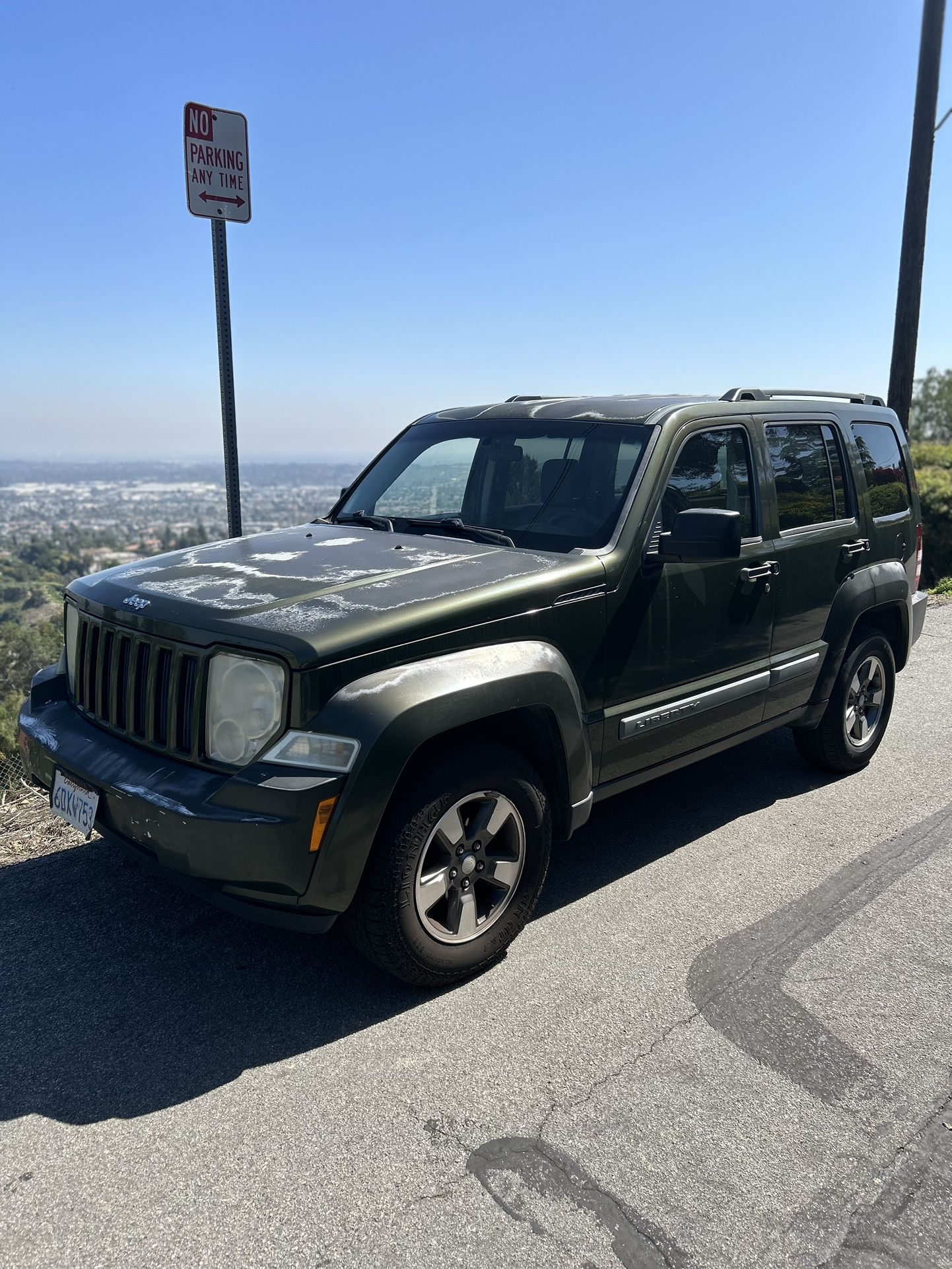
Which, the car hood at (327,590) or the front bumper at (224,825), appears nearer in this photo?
the front bumper at (224,825)

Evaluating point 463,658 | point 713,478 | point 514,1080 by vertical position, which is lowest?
point 514,1080

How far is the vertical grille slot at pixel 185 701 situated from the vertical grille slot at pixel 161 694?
61 millimetres

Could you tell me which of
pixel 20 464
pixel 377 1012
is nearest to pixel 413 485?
pixel 377 1012

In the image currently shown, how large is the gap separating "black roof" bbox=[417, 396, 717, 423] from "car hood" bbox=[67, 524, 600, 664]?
2.72 feet

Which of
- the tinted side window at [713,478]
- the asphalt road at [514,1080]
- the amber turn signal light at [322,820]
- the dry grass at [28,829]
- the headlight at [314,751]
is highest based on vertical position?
the tinted side window at [713,478]

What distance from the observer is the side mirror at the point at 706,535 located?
360 cm

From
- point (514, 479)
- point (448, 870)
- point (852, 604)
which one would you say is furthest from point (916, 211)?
point (448, 870)

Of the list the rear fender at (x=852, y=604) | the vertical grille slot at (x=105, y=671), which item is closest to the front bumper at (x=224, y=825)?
the vertical grille slot at (x=105, y=671)

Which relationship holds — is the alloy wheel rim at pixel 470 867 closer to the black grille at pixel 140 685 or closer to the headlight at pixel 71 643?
the black grille at pixel 140 685

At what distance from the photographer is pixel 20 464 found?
61344 mm

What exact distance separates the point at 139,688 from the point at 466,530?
1.55 metres

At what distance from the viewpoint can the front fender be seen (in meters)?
2.79

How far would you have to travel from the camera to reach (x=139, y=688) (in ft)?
10.7

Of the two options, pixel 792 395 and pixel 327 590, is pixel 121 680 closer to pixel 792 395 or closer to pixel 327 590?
pixel 327 590
